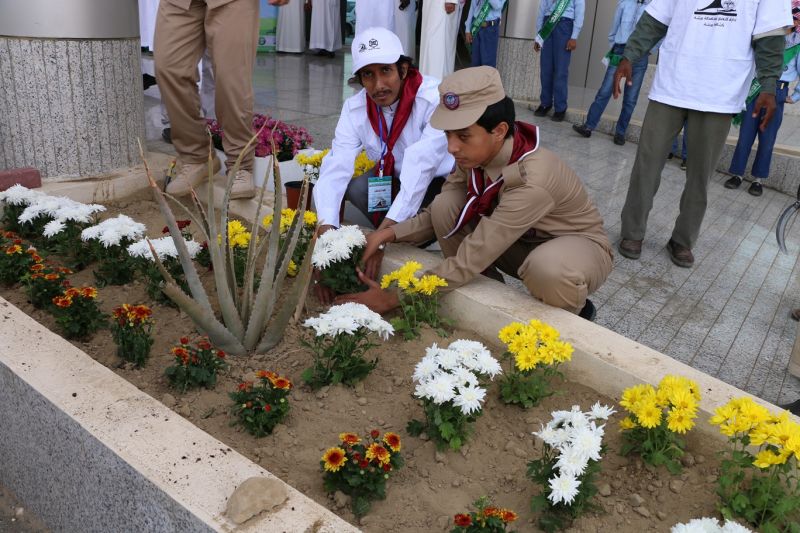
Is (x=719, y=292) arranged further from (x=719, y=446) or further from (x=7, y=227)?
(x=7, y=227)

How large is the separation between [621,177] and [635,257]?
2167 millimetres

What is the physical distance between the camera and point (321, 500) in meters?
1.77

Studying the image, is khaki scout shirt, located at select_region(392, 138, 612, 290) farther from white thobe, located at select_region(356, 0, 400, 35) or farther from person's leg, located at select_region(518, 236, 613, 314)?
white thobe, located at select_region(356, 0, 400, 35)

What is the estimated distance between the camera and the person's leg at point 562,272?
2.57 m

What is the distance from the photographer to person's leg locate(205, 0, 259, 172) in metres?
3.55

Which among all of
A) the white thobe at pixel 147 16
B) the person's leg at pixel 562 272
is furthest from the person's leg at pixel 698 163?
the white thobe at pixel 147 16

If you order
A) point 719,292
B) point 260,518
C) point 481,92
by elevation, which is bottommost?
point 719,292

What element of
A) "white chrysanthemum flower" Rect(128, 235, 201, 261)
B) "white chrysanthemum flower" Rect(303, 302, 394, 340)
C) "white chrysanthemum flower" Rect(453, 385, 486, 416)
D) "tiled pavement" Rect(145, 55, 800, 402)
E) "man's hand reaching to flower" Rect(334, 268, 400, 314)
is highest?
"white chrysanthemum flower" Rect(303, 302, 394, 340)

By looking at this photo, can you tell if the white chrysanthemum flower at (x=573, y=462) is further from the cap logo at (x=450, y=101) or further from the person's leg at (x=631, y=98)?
the person's leg at (x=631, y=98)

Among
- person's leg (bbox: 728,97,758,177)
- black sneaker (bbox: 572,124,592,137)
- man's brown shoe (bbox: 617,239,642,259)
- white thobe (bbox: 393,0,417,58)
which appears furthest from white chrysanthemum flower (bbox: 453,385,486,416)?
white thobe (bbox: 393,0,417,58)

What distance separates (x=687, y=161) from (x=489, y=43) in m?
4.60

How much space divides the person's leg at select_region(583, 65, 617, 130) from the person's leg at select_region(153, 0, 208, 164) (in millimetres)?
5321

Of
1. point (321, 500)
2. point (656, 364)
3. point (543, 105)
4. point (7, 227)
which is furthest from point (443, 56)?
point (321, 500)

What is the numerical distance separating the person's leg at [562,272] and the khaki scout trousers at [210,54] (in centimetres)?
188
